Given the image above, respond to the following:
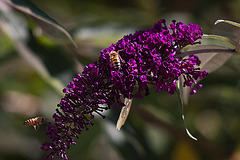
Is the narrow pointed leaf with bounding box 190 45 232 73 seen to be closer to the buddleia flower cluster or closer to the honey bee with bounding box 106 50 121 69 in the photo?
the buddleia flower cluster

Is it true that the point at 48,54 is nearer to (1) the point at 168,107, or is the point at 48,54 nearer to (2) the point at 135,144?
(2) the point at 135,144

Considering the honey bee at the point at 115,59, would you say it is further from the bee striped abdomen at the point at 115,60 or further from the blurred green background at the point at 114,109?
the blurred green background at the point at 114,109

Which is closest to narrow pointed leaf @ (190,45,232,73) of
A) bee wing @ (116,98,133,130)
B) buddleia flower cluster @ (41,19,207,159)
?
buddleia flower cluster @ (41,19,207,159)

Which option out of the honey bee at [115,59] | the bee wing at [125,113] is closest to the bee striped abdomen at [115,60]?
the honey bee at [115,59]

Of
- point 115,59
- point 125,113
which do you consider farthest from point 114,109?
point 115,59

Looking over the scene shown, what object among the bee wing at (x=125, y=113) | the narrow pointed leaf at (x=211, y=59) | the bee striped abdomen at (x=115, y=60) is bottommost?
the bee wing at (x=125, y=113)

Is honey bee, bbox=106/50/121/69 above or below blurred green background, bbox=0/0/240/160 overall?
below

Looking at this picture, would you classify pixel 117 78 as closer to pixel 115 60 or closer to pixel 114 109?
pixel 115 60
